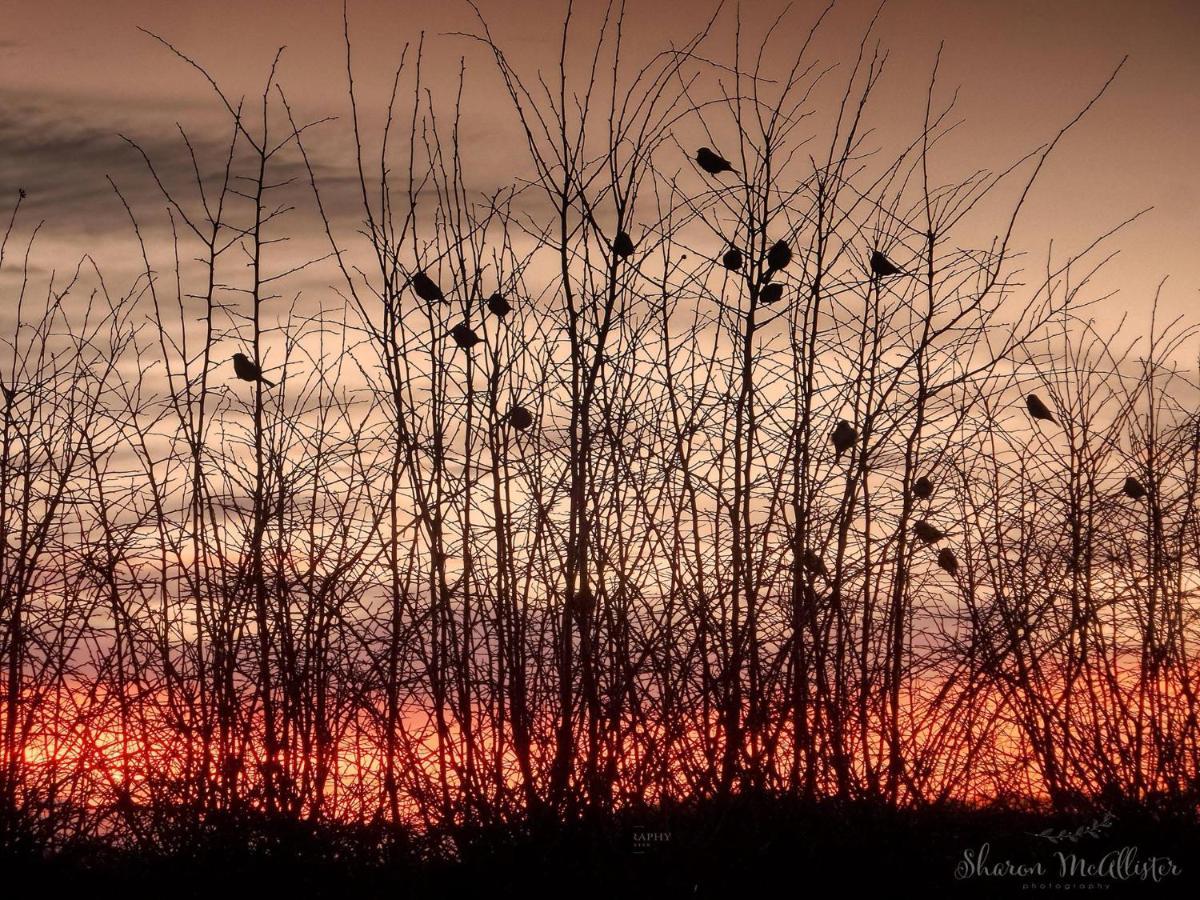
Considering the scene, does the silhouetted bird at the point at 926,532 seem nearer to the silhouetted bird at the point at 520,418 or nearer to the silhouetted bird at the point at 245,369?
the silhouetted bird at the point at 520,418

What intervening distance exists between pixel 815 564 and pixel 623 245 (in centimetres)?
149

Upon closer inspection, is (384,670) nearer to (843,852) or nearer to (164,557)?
(164,557)

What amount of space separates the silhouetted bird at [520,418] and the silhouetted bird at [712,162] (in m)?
1.25

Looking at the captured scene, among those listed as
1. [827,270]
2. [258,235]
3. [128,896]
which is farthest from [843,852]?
[258,235]

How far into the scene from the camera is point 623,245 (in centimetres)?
533

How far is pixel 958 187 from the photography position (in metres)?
5.62

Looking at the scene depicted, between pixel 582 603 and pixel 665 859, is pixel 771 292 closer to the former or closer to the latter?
pixel 582 603

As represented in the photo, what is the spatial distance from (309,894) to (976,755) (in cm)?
265

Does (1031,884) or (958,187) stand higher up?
(958,187)

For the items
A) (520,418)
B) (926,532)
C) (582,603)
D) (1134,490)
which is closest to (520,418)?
(520,418)

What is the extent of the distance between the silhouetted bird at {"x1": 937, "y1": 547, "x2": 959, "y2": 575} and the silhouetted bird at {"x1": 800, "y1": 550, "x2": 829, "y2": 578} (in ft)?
2.43

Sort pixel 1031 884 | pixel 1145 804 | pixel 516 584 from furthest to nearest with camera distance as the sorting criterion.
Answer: pixel 1145 804, pixel 516 584, pixel 1031 884

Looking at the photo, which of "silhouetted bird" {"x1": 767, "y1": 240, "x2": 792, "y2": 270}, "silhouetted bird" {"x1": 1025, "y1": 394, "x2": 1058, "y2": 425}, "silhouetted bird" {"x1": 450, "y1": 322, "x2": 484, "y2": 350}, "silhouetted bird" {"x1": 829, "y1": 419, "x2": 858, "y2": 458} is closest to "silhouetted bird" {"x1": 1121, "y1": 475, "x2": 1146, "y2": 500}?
"silhouetted bird" {"x1": 1025, "y1": 394, "x2": 1058, "y2": 425}

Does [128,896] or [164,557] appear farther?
[164,557]
